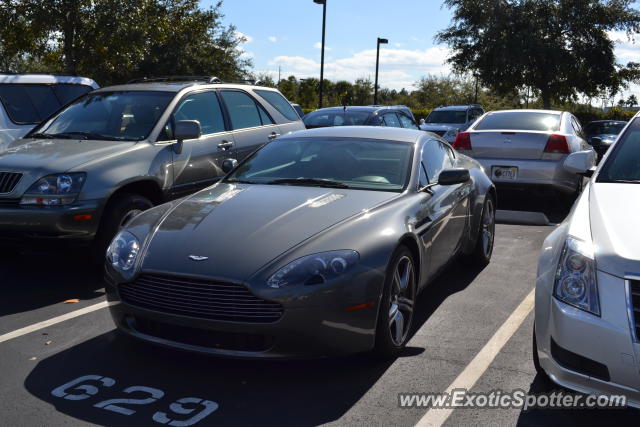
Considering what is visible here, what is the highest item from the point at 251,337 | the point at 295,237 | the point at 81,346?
the point at 295,237

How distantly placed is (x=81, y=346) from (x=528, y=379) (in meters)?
2.79

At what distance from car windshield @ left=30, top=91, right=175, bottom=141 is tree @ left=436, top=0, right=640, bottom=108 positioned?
28588mm

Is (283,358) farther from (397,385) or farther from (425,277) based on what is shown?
(425,277)

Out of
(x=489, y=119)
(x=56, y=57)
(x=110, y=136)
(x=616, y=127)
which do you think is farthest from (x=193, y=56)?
(x=110, y=136)

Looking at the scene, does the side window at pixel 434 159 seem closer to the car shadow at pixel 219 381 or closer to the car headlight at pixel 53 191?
the car shadow at pixel 219 381

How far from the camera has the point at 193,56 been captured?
27.2m

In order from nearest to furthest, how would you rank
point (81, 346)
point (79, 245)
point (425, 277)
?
point (81, 346)
point (425, 277)
point (79, 245)

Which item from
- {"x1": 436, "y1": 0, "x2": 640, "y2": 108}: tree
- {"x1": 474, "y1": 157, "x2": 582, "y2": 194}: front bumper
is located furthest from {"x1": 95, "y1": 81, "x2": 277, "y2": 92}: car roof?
{"x1": 436, "y1": 0, "x2": 640, "y2": 108}: tree

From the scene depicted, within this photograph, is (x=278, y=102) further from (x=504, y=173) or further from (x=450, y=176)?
(x=450, y=176)

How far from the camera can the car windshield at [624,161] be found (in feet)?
14.5

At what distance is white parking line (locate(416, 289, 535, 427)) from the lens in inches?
139

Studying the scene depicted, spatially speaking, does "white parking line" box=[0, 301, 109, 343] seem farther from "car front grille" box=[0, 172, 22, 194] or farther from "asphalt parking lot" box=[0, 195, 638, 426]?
"car front grille" box=[0, 172, 22, 194]

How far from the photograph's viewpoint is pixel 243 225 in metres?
4.28

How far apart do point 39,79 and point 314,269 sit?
6.85 m
